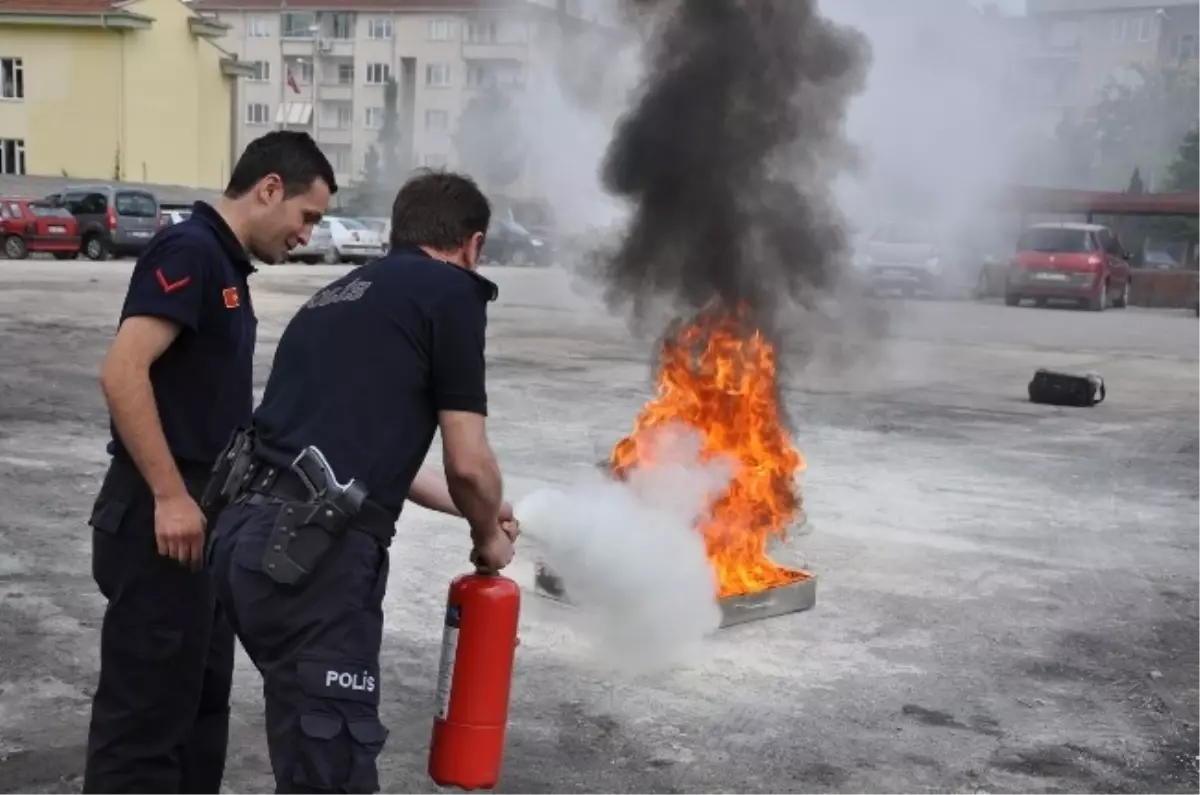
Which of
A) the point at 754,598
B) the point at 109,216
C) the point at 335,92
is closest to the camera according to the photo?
the point at 754,598

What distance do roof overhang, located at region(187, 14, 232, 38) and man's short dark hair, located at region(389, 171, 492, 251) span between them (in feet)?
173

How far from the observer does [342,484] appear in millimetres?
2711

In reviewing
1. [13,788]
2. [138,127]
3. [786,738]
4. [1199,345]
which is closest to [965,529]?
[786,738]

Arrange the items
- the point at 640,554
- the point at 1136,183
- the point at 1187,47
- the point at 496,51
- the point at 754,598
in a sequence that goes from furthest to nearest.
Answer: the point at 1136,183
the point at 1187,47
the point at 496,51
the point at 754,598
the point at 640,554

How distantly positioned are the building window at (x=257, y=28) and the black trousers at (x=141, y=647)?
43.6 meters

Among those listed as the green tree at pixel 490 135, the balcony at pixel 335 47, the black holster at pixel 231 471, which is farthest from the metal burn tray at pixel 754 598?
the balcony at pixel 335 47

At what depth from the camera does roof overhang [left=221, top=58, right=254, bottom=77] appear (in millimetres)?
55094

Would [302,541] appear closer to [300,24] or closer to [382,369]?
[382,369]

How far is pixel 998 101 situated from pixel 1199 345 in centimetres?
551

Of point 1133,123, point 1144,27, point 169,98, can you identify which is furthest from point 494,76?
point 169,98

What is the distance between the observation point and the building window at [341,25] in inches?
944

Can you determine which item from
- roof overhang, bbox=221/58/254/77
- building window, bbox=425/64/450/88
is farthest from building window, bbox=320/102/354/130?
roof overhang, bbox=221/58/254/77

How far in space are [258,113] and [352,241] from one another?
2699 cm

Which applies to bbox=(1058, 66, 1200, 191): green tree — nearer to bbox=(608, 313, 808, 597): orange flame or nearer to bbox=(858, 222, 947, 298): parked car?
bbox=(858, 222, 947, 298): parked car
